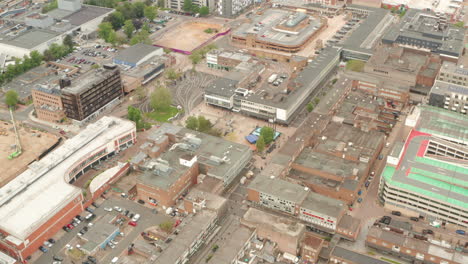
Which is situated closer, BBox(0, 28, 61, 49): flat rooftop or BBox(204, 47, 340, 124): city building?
BBox(204, 47, 340, 124): city building

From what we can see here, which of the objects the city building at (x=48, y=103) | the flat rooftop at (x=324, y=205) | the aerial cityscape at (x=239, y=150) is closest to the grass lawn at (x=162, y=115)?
the aerial cityscape at (x=239, y=150)

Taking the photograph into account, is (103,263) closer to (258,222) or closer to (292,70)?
(258,222)

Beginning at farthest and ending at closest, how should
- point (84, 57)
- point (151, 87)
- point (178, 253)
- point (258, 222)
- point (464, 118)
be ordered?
point (84, 57)
point (151, 87)
point (464, 118)
point (258, 222)
point (178, 253)

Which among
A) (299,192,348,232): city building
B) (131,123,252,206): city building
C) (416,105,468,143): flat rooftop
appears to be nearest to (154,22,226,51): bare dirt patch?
(131,123,252,206): city building

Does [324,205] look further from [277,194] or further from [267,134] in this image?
[267,134]

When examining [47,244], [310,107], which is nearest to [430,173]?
[310,107]

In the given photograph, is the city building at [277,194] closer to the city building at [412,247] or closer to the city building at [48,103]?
the city building at [412,247]

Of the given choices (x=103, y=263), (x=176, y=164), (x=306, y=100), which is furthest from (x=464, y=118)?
(x=103, y=263)

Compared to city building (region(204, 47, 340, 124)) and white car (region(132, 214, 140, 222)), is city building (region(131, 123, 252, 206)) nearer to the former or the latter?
white car (region(132, 214, 140, 222))
